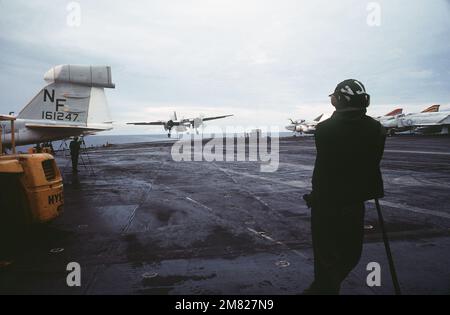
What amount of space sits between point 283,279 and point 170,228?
286cm

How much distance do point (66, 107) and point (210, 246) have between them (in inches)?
473

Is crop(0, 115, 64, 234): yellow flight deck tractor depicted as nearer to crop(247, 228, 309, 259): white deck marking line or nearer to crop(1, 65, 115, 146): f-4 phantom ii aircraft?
crop(247, 228, 309, 259): white deck marking line

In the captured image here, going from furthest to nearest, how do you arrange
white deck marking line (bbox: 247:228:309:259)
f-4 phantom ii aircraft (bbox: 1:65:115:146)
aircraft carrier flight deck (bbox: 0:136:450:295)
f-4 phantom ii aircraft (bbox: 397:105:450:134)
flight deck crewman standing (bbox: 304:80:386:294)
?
f-4 phantom ii aircraft (bbox: 397:105:450:134)
f-4 phantom ii aircraft (bbox: 1:65:115:146)
white deck marking line (bbox: 247:228:309:259)
aircraft carrier flight deck (bbox: 0:136:450:295)
flight deck crewman standing (bbox: 304:80:386:294)

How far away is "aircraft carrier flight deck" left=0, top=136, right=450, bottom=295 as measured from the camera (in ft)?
11.7

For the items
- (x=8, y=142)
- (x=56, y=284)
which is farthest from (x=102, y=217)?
(x=8, y=142)

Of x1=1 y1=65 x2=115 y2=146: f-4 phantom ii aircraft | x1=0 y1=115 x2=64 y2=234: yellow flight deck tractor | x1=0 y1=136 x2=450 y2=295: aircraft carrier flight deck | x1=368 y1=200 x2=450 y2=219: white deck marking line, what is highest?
x1=1 y1=65 x2=115 y2=146: f-4 phantom ii aircraft

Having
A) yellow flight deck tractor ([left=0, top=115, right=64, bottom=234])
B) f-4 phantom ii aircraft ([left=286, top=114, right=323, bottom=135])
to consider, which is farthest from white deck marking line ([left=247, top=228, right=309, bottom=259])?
f-4 phantom ii aircraft ([left=286, top=114, right=323, bottom=135])

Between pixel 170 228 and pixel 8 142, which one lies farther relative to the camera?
pixel 8 142

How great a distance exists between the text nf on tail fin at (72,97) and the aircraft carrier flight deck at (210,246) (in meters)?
6.26

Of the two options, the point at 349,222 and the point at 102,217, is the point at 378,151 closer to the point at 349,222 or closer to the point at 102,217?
the point at 349,222
